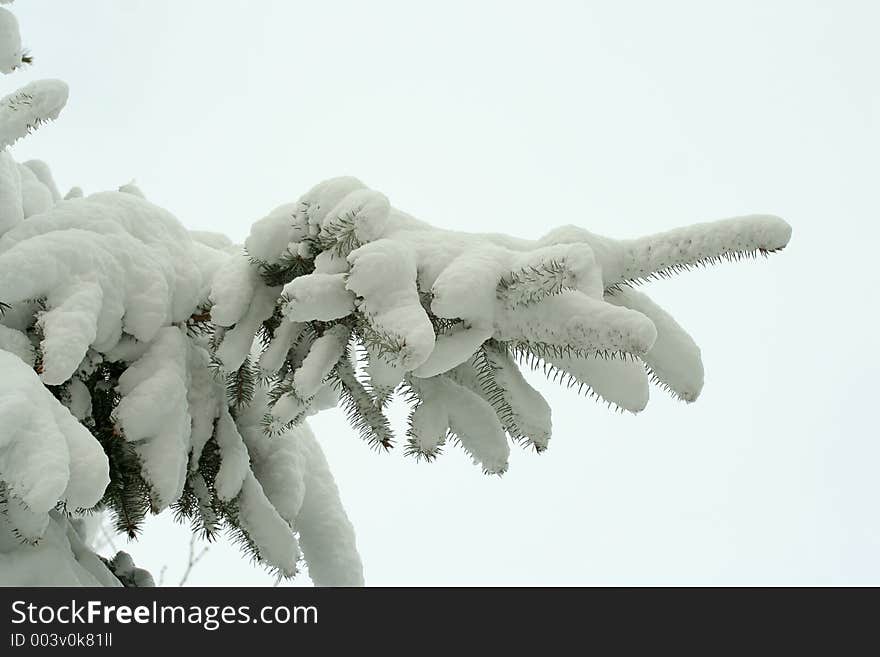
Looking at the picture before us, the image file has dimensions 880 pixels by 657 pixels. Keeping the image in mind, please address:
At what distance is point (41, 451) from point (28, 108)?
1170 mm

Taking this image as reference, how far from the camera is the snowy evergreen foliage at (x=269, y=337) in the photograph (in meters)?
2.10

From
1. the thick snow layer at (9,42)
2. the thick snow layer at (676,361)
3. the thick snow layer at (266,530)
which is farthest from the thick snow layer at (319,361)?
Answer: the thick snow layer at (9,42)

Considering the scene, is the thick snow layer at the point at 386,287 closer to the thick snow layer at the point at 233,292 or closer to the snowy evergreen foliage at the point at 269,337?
the snowy evergreen foliage at the point at 269,337

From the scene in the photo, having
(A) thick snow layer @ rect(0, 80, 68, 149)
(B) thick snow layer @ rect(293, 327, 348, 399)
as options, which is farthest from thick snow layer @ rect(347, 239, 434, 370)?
(A) thick snow layer @ rect(0, 80, 68, 149)

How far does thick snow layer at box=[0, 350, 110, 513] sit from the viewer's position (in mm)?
1745

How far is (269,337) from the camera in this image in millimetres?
2646

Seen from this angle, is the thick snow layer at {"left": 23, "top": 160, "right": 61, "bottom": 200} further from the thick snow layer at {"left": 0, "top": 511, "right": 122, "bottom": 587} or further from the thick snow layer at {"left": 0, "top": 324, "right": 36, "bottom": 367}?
the thick snow layer at {"left": 0, "top": 511, "right": 122, "bottom": 587}

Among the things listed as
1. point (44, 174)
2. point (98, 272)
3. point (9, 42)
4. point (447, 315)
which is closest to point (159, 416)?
point (98, 272)

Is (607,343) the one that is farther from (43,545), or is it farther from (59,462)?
(43,545)

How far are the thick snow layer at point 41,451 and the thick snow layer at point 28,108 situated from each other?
850 mm

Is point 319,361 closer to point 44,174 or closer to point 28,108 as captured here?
point 28,108

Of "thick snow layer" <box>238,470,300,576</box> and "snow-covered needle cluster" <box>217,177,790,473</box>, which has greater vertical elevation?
"snow-covered needle cluster" <box>217,177,790,473</box>
